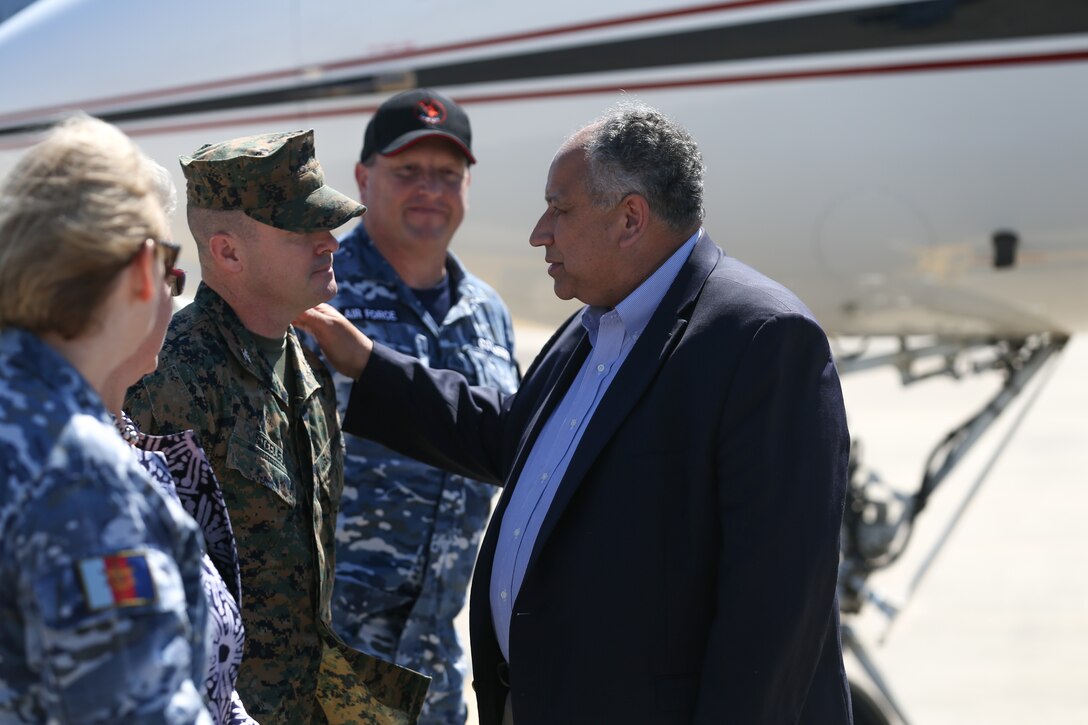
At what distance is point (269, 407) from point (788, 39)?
2534mm

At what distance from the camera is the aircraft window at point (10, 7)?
22.2ft

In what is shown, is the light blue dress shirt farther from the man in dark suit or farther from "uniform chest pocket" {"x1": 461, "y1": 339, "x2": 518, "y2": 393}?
"uniform chest pocket" {"x1": 461, "y1": 339, "x2": 518, "y2": 393}

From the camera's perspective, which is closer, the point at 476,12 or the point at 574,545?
the point at 574,545

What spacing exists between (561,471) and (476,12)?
9.27 ft

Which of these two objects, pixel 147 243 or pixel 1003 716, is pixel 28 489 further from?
pixel 1003 716

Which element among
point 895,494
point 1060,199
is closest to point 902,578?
point 895,494

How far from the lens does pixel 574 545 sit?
7.34 feet

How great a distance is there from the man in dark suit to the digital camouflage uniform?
10.3 inches

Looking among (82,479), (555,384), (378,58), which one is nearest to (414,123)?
(555,384)

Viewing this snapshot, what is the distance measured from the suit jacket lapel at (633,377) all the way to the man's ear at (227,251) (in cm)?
72

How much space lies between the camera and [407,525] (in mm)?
3242

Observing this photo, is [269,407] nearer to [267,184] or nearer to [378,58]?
[267,184]

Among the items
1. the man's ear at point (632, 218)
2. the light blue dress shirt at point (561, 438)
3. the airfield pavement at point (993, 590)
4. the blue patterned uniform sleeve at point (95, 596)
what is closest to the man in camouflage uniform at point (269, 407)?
the light blue dress shirt at point (561, 438)

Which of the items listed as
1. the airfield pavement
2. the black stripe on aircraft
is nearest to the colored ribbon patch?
the black stripe on aircraft
